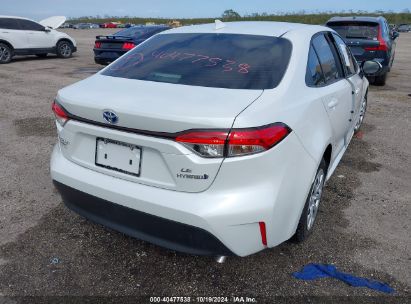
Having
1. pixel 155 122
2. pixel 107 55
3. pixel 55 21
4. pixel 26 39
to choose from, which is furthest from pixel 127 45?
pixel 155 122

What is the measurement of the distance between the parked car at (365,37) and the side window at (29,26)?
35.6 feet

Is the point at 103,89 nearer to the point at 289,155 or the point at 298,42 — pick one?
the point at 289,155

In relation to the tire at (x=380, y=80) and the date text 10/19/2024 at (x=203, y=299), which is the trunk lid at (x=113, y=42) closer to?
the tire at (x=380, y=80)

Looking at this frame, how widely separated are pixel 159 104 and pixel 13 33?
46.1 ft

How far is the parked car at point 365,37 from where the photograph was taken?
8.99 metres

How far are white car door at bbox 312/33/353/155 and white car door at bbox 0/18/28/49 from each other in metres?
13.4

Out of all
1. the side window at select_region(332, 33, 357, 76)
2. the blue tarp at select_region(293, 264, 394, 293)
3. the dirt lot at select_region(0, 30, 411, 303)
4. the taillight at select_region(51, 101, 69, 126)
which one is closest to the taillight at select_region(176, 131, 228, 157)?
the taillight at select_region(51, 101, 69, 126)

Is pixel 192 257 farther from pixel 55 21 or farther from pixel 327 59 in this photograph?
pixel 55 21

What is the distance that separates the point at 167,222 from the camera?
2.20m

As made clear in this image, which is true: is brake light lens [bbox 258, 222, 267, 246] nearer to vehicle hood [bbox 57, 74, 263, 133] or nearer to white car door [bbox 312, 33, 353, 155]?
vehicle hood [bbox 57, 74, 263, 133]

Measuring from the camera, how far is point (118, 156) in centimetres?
230

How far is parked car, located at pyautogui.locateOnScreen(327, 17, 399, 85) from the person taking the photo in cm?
899

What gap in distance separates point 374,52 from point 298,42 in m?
7.09

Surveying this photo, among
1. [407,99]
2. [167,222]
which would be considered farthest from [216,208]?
[407,99]
